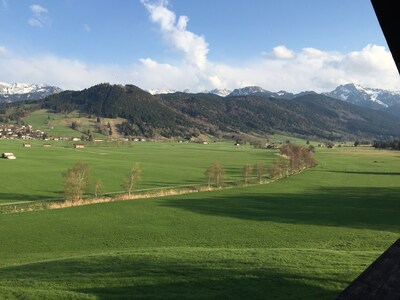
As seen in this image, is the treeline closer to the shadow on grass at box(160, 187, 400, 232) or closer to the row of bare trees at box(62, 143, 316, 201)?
the row of bare trees at box(62, 143, 316, 201)

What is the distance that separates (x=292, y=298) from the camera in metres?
13.6

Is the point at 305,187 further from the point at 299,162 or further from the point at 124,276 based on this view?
the point at 124,276

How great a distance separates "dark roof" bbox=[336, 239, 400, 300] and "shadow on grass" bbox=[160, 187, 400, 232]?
45.7 meters

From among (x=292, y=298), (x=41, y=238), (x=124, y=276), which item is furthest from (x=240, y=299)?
(x=41, y=238)

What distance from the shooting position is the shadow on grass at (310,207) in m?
53.2

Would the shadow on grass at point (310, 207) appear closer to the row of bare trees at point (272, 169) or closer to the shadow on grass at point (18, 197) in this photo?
the row of bare trees at point (272, 169)

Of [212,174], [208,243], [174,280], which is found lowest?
[208,243]

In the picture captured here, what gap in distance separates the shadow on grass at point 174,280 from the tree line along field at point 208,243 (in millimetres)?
49

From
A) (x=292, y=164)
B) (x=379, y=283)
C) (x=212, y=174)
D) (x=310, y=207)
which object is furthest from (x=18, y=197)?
(x=292, y=164)

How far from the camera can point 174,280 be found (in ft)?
54.7

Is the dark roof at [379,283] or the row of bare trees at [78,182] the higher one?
the dark roof at [379,283]

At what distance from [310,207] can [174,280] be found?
52.9 metres

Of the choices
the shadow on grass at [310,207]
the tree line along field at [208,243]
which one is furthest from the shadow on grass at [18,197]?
the shadow on grass at [310,207]

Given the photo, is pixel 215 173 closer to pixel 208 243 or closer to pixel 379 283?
pixel 208 243
